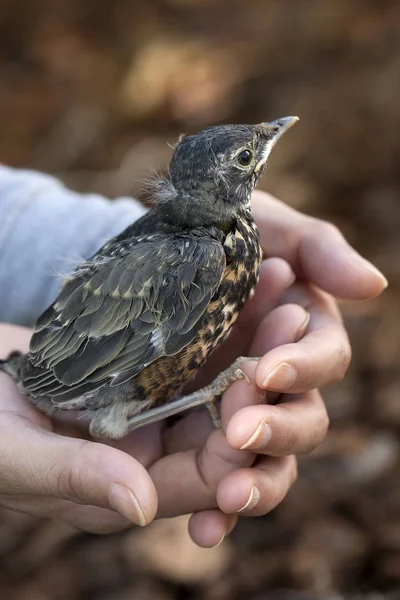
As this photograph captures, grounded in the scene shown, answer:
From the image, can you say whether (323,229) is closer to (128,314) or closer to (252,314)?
(252,314)

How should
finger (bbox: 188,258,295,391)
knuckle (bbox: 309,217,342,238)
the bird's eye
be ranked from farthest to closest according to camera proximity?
knuckle (bbox: 309,217,342,238)
finger (bbox: 188,258,295,391)
the bird's eye

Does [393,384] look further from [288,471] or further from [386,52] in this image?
[386,52]

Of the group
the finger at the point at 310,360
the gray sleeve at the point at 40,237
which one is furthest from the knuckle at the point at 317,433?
the gray sleeve at the point at 40,237

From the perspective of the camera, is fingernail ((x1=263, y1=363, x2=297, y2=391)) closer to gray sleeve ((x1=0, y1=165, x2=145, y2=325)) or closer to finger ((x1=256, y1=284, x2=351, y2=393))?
finger ((x1=256, y1=284, x2=351, y2=393))

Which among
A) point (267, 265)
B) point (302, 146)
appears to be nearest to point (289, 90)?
point (302, 146)

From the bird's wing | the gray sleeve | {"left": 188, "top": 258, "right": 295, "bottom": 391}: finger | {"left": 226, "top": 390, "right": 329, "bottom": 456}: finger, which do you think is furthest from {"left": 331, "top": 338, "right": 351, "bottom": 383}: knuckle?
the gray sleeve

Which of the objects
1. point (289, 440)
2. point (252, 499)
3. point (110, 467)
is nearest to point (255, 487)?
point (252, 499)

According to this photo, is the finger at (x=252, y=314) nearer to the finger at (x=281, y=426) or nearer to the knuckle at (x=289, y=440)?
the finger at (x=281, y=426)
